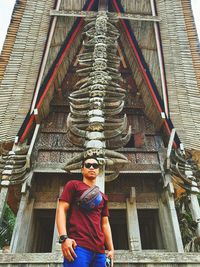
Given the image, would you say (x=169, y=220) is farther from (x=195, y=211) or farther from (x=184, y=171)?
Result: (x=184, y=171)

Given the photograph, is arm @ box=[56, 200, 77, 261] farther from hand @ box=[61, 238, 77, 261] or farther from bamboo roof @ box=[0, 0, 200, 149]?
bamboo roof @ box=[0, 0, 200, 149]

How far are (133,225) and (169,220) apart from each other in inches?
44.1

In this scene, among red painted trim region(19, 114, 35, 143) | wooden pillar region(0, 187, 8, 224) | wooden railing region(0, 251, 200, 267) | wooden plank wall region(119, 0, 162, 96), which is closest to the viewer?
wooden railing region(0, 251, 200, 267)

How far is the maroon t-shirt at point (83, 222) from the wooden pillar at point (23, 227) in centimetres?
539

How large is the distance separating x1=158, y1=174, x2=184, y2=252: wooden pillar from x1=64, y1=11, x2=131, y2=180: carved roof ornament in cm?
234

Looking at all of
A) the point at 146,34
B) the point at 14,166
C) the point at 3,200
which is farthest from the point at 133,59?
the point at 3,200

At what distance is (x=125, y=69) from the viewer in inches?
488

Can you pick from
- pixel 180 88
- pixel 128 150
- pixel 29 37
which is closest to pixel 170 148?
pixel 128 150

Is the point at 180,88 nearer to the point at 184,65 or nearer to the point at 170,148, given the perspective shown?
the point at 184,65

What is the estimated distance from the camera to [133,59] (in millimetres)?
11312

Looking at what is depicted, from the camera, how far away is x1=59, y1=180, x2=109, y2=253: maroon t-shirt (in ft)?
8.38

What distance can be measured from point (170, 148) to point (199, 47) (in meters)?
5.60

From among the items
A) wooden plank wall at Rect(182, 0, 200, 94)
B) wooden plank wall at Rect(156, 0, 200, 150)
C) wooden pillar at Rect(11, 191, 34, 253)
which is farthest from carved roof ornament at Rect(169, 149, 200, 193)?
wooden pillar at Rect(11, 191, 34, 253)

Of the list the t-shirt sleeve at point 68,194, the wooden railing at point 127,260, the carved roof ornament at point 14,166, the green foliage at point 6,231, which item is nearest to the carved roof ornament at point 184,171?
the wooden railing at point 127,260
